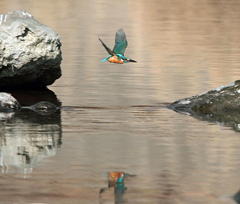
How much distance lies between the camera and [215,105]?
1714 centimetres

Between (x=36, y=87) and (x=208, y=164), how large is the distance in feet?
25.3

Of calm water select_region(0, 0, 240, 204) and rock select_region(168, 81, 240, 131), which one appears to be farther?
rock select_region(168, 81, 240, 131)

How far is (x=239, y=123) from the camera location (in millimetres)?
15898

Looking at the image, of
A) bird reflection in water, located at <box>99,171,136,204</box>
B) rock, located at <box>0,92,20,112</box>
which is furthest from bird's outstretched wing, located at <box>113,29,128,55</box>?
bird reflection in water, located at <box>99,171,136,204</box>

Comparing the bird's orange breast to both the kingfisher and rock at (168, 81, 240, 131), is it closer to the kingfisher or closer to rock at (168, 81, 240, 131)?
the kingfisher

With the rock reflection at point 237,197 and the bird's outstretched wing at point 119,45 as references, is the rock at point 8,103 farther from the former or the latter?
the rock reflection at point 237,197

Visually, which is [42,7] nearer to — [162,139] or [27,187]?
[162,139]

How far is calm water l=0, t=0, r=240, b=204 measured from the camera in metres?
11.0

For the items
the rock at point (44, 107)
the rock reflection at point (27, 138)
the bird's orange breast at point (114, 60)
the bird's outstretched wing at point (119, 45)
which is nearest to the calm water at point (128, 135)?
the rock reflection at point (27, 138)

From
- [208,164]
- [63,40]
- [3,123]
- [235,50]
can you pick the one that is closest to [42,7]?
[63,40]

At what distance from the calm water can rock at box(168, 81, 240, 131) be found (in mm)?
338

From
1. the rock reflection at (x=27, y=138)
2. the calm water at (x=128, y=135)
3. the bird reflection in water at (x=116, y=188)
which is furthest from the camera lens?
the rock reflection at (x=27, y=138)

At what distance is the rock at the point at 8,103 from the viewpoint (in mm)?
17047

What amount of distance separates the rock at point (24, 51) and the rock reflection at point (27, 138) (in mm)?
900
